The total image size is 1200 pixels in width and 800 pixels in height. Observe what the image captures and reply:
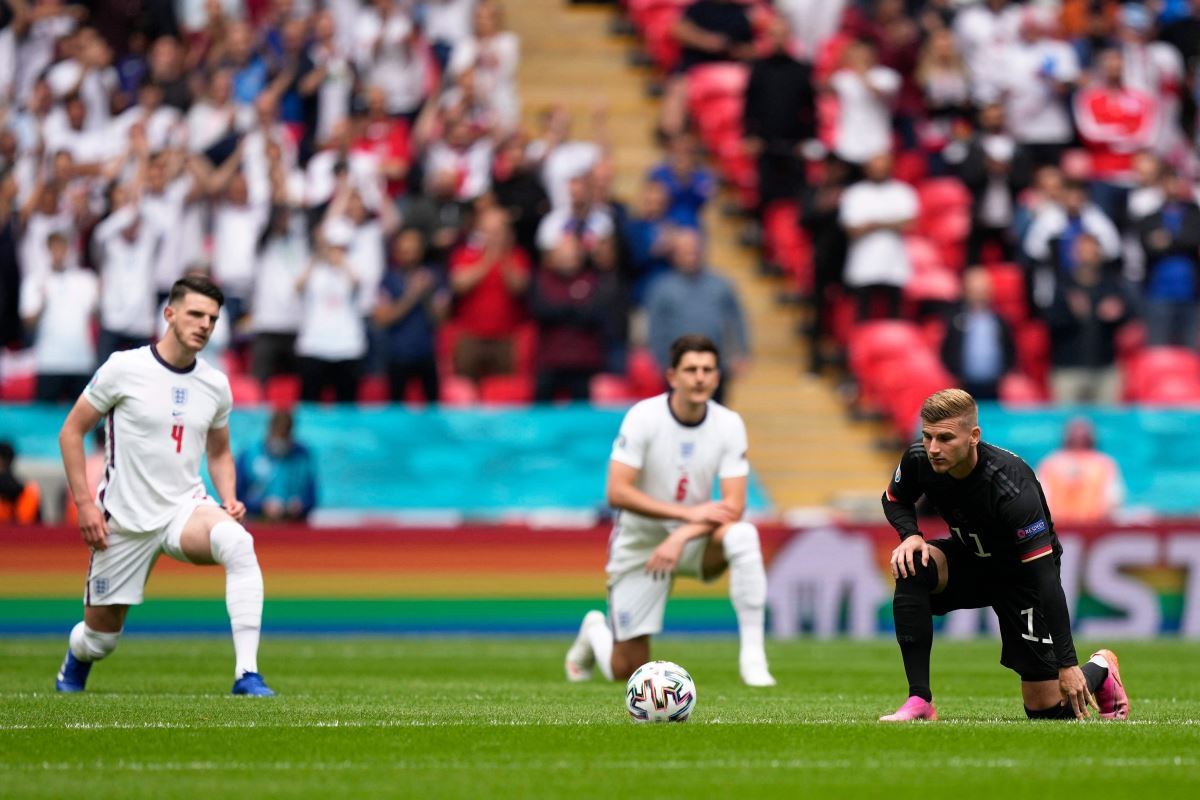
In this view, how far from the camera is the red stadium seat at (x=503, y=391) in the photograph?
2097cm

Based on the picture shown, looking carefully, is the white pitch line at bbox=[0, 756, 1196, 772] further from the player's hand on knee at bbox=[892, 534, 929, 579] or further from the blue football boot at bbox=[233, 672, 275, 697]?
the blue football boot at bbox=[233, 672, 275, 697]

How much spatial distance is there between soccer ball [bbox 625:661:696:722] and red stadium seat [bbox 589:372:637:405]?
35.7ft

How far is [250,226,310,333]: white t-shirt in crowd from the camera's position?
20.2 m

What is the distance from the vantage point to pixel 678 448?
13.5 m

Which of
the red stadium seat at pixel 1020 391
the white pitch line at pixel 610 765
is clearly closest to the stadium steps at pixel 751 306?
the red stadium seat at pixel 1020 391

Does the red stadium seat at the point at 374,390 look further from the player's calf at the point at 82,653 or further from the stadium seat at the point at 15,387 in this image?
the player's calf at the point at 82,653

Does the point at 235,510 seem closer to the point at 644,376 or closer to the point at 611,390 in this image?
the point at 611,390

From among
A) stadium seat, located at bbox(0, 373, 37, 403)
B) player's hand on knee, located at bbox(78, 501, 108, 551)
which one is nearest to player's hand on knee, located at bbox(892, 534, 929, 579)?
player's hand on knee, located at bbox(78, 501, 108, 551)

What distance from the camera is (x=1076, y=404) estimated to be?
22.0m

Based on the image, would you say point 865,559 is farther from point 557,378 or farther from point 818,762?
point 818,762

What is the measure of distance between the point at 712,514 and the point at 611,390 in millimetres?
7914

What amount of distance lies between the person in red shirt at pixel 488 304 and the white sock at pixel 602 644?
7.30 metres

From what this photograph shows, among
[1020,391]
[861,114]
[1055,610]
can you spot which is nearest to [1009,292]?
[1020,391]

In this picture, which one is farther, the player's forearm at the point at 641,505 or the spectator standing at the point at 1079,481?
the spectator standing at the point at 1079,481
